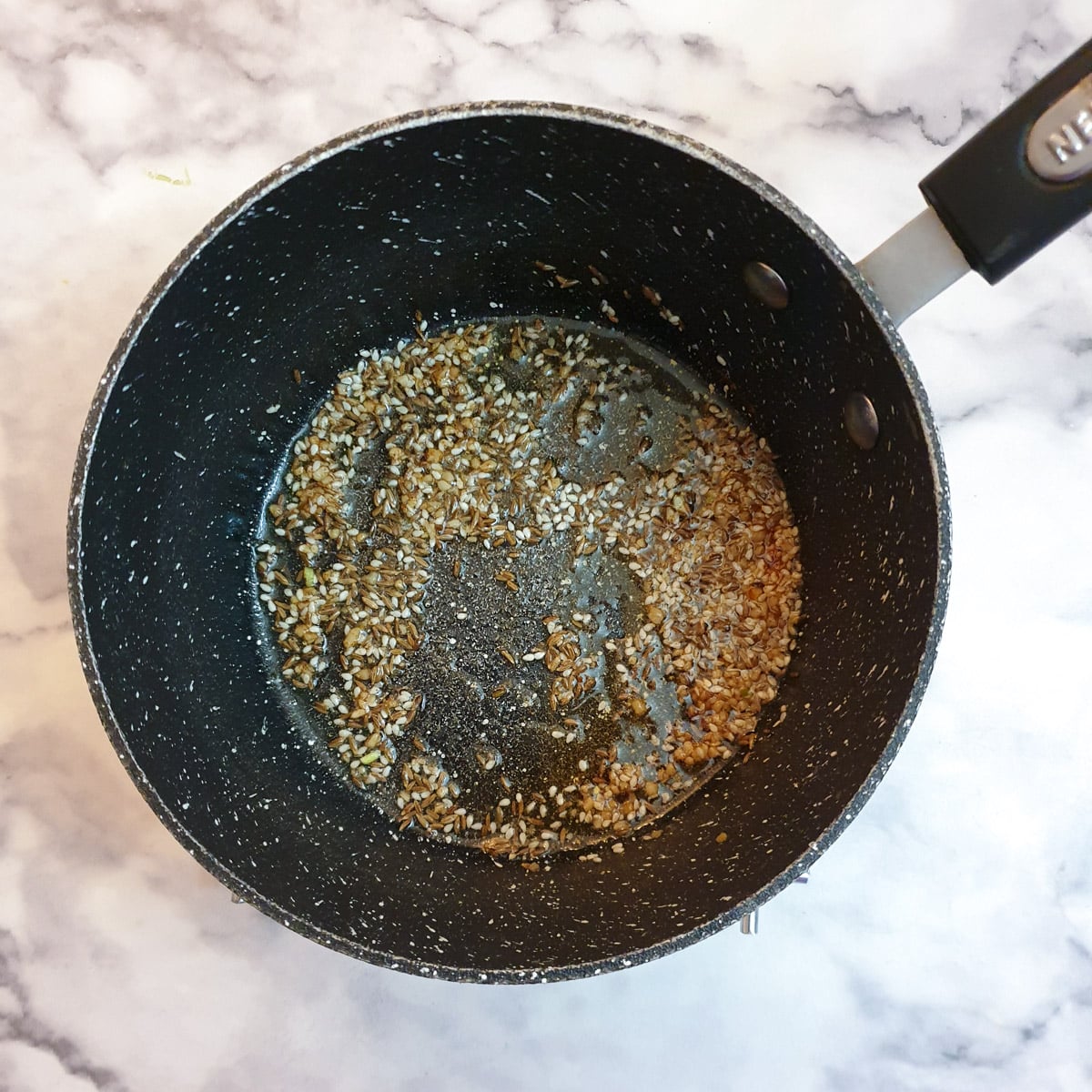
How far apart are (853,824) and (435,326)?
0.79m

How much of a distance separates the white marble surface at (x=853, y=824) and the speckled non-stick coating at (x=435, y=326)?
13 cm

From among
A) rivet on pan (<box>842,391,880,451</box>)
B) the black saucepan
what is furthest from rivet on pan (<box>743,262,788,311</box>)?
rivet on pan (<box>842,391,880,451</box>)

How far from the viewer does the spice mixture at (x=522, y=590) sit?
117 cm

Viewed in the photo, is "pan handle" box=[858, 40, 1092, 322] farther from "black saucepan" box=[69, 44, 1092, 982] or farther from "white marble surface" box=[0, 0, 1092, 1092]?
"white marble surface" box=[0, 0, 1092, 1092]

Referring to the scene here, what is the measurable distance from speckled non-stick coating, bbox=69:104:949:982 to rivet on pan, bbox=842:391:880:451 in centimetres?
1

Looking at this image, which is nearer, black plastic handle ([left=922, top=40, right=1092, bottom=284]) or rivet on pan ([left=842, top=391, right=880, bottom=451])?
black plastic handle ([left=922, top=40, right=1092, bottom=284])

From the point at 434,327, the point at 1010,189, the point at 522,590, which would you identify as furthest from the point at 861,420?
the point at 434,327

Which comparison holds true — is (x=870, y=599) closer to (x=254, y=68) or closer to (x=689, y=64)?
(x=689, y=64)

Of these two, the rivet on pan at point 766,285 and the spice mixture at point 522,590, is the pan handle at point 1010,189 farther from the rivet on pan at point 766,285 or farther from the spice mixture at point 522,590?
the spice mixture at point 522,590

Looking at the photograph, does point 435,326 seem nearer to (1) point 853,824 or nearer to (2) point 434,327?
(2) point 434,327

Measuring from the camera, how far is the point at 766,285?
1.03 metres

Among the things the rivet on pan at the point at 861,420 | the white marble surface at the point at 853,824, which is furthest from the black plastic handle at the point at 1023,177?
the white marble surface at the point at 853,824

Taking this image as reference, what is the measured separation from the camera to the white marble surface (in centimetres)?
111

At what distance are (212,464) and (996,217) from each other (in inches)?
33.2
